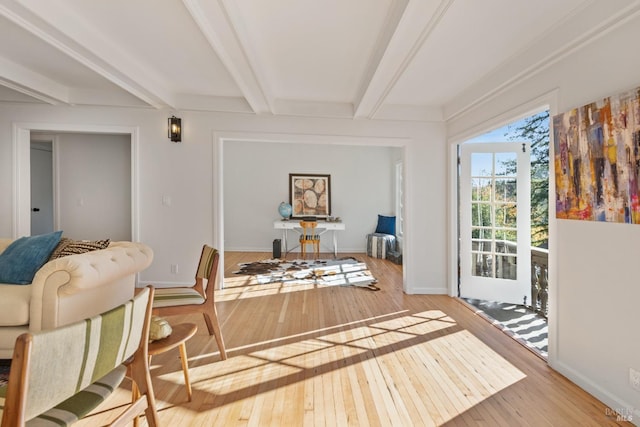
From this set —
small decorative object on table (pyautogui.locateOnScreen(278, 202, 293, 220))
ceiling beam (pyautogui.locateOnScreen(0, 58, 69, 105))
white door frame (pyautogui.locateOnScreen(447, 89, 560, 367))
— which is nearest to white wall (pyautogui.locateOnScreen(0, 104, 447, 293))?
white door frame (pyautogui.locateOnScreen(447, 89, 560, 367))

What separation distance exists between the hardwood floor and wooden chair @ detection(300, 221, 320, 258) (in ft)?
10.2

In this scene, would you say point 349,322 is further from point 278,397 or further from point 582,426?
point 582,426

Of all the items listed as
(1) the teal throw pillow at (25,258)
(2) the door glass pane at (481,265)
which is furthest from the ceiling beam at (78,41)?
(2) the door glass pane at (481,265)

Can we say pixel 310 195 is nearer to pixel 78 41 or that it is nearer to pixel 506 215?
pixel 506 215

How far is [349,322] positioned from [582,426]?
1.82 m

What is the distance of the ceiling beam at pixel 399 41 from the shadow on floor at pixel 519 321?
2.57 m

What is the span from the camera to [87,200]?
15.4 ft

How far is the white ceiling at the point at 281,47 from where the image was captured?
2057 millimetres

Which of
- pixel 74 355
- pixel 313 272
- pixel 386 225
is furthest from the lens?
pixel 386 225

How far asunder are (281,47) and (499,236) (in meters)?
3.20

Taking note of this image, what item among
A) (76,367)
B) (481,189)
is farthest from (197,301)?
(481,189)

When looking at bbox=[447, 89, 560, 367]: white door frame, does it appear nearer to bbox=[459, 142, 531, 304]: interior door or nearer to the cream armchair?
bbox=[459, 142, 531, 304]: interior door

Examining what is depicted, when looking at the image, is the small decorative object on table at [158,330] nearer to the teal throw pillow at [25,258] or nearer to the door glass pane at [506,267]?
the teal throw pillow at [25,258]

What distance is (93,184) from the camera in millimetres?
4703
